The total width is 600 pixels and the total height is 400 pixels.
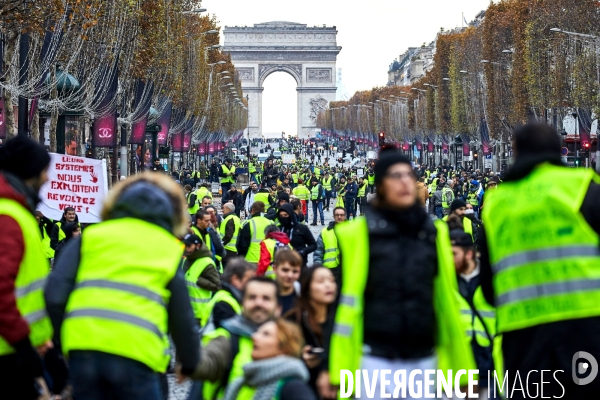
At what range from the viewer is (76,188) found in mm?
15281

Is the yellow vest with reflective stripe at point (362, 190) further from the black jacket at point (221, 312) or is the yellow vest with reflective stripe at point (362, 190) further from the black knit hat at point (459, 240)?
the black jacket at point (221, 312)

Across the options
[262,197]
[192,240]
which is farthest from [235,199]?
[192,240]

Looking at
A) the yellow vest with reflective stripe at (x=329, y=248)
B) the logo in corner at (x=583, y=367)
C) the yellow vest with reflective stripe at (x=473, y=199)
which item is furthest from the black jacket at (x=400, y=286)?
the yellow vest with reflective stripe at (x=473, y=199)

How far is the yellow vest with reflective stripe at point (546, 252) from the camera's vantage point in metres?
5.82

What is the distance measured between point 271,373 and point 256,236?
9418mm

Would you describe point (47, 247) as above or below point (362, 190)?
below

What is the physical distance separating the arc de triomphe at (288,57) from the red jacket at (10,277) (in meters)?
152

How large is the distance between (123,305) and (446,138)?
3154 inches

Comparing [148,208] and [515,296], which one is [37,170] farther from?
[515,296]

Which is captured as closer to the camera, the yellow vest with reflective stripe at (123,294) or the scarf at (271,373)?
the scarf at (271,373)

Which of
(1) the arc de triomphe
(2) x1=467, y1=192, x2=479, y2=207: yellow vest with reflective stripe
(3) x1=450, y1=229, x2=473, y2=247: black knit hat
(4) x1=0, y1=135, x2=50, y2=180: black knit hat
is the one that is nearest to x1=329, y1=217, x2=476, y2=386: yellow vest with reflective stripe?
(4) x1=0, y1=135, x2=50, y2=180: black knit hat

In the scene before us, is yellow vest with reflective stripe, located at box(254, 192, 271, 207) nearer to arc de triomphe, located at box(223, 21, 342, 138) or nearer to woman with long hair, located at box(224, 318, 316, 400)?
woman with long hair, located at box(224, 318, 316, 400)

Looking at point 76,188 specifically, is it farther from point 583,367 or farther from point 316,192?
point 316,192

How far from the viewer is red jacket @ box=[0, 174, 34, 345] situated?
6180 millimetres
